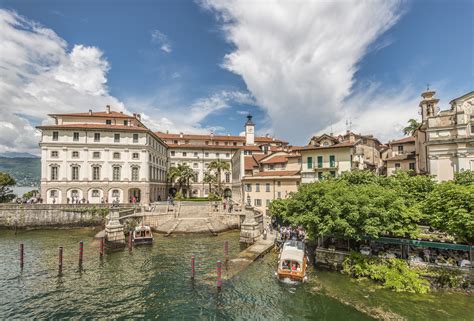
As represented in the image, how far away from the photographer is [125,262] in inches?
930

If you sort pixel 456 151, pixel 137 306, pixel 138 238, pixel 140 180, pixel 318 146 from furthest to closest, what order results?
pixel 140 180
pixel 318 146
pixel 456 151
pixel 138 238
pixel 137 306

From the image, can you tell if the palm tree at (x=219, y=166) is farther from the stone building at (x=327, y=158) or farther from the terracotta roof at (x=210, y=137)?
the stone building at (x=327, y=158)

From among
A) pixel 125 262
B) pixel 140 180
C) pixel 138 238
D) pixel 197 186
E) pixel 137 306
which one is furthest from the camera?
pixel 197 186

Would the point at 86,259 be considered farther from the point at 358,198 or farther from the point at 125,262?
the point at 358,198

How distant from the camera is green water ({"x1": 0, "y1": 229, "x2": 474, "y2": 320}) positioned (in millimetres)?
14391

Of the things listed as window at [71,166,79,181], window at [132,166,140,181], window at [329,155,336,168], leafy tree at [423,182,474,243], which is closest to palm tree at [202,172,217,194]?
window at [132,166,140,181]

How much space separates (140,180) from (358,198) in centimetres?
4241

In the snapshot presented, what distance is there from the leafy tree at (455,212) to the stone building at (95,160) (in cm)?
4489

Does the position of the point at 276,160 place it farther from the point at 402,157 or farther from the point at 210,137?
the point at 210,137

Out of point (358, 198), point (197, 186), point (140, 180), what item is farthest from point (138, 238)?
point (197, 186)

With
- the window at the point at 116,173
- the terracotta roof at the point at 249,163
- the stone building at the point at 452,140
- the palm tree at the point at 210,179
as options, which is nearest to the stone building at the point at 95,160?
the window at the point at 116,173

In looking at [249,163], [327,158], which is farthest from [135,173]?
[327,158]

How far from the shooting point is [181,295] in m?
16.8

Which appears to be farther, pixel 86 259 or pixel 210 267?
pixel 86 259
